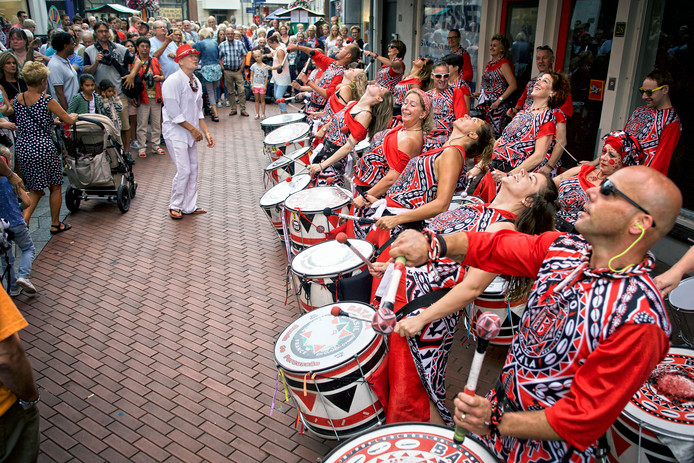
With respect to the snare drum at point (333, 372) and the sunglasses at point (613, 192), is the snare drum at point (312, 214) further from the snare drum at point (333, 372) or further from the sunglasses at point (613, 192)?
the sunglasses at point (613, 192)

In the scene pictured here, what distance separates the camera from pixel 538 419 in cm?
169

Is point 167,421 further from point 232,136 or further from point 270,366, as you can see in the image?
point 232,136

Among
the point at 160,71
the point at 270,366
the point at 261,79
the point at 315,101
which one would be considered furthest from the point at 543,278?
the point at 261,79

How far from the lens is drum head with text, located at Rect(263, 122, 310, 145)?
6.57 meters

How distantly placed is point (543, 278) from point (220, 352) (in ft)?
9.78

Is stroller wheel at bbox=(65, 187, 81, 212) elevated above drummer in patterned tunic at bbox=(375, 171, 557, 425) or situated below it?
below

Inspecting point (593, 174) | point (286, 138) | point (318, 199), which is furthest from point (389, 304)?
point (286, 138)

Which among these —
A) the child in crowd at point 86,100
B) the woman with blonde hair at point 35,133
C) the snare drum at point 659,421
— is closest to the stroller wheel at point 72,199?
the woman with blonde hair at point 35,133

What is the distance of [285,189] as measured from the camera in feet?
17.9

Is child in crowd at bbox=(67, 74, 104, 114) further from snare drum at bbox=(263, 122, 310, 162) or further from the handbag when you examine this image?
the handbag

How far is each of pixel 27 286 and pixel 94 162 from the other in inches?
88.3

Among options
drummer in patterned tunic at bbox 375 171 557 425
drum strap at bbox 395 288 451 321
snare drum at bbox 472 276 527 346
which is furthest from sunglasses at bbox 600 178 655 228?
snare drum at bbox 472 276 527 346

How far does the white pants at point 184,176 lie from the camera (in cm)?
682

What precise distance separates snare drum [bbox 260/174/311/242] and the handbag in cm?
817
